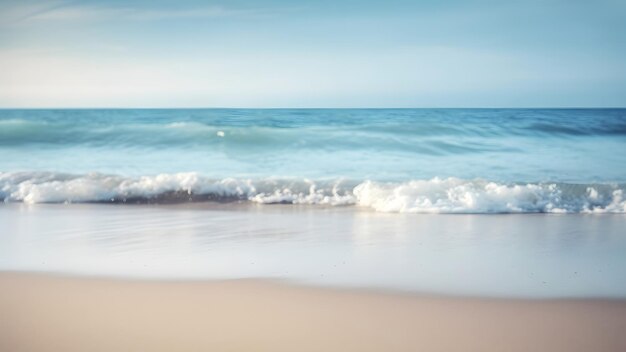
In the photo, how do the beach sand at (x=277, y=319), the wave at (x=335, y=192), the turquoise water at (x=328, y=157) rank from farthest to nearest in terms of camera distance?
the turquoise water at (x=328, y=157) < the wave at (x=335, y=192) < the beach sand at (x=277, y=319)

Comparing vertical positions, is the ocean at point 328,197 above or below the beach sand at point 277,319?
above

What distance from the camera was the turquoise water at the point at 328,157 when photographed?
3.80 meters

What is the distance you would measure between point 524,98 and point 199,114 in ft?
8.76

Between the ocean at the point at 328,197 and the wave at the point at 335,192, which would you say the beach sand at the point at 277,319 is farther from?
the wave at the point at 335,192

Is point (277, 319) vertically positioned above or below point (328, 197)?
below

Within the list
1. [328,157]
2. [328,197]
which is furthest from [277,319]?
[328,157]

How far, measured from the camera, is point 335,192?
3.91m

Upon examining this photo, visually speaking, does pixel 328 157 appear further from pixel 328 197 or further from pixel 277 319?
pixel 277 319

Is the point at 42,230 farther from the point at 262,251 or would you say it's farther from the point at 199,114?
the point at 199,114

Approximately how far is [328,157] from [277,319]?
349 cm

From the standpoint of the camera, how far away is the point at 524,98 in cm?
504

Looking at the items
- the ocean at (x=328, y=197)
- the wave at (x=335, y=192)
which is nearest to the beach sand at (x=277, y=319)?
the ocean at (x=328, y=197)

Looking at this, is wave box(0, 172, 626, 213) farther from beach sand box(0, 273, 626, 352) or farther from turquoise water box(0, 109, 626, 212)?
beach sand box(0, 273, 626, 352)

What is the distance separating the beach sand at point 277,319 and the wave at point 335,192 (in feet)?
5.32
